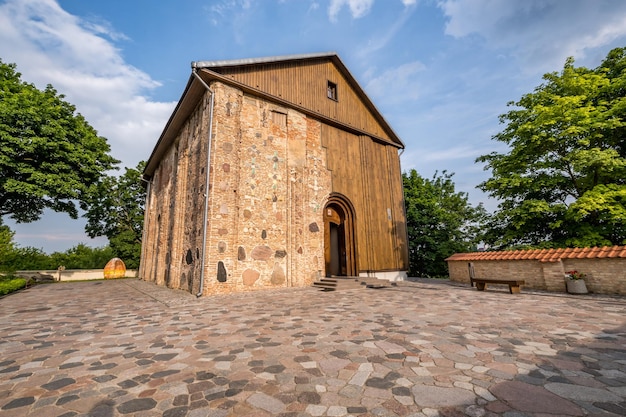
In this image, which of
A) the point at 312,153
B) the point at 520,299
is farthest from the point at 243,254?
the point at 520,299

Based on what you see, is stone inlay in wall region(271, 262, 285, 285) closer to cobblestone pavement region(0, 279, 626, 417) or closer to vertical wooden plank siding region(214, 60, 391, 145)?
cobblestone pavement region(0, 279, 626, 417)

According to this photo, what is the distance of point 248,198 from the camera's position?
9.84 m

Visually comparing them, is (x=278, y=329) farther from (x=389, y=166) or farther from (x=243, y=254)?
(x=389, y=166)

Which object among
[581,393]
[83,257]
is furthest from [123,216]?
[581,393]

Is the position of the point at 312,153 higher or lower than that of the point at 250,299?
higher

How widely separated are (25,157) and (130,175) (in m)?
10.8

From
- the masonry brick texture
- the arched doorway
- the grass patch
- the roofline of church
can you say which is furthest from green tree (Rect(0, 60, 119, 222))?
the arched doorway

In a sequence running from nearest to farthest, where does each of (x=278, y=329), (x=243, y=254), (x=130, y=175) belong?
(x=278, y=329), (x=243, y=254), (x=130, y=175)

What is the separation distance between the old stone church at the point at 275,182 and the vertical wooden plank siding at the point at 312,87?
6 centimetres

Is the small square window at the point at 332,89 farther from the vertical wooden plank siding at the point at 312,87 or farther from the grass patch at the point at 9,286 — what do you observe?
the grass patch at the point at 9,286

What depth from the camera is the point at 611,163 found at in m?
9.80

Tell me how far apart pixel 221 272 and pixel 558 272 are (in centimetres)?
1120

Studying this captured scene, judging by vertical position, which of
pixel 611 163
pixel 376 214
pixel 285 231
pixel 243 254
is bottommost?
pixel 243 254

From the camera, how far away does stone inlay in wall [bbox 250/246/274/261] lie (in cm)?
958
